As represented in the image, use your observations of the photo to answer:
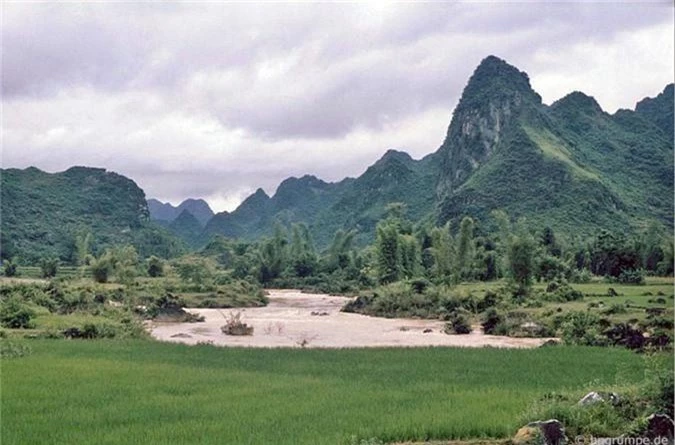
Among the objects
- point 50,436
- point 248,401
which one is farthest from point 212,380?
point 50,436

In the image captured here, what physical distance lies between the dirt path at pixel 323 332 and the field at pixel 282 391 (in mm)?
5622

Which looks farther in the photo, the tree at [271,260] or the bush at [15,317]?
the tree at [271,260]

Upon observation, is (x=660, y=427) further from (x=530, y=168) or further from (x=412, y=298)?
(x=530, y=168)

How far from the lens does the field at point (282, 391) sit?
8.40m

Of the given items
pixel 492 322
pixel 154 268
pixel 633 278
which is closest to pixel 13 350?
pixel 492 322

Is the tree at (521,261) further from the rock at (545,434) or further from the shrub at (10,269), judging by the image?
the shrub at (10,269)

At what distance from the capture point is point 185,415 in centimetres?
952

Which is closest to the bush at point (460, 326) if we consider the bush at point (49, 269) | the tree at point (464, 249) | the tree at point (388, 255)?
the tree at point (464, 249)

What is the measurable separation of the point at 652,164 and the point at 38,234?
8794cm

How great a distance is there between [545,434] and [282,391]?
5285 mm

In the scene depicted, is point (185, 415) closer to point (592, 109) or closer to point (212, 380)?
point (212, 380)

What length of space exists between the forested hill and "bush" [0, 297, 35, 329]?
60.5 meters

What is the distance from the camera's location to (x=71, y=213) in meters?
109

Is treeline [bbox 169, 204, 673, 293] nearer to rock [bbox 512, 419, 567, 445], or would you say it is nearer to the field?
the field
